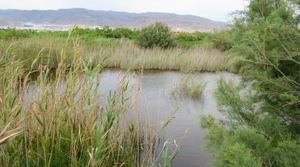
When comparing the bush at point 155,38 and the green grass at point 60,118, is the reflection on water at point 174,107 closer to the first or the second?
the green grass at point 60,118

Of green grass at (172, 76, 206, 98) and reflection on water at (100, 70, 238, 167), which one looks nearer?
reflection on water at (100, 70, 238, 167)

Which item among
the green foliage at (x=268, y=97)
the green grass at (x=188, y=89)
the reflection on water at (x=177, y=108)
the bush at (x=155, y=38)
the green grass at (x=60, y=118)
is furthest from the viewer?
the bush at (x=155, y=38)

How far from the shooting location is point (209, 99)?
8.95 m

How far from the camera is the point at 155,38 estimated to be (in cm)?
1675

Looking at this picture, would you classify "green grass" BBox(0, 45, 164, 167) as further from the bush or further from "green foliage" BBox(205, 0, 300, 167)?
the bush

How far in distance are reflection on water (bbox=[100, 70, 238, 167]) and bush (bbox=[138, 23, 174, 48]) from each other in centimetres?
410

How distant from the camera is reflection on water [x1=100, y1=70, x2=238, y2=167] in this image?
16.9 ft

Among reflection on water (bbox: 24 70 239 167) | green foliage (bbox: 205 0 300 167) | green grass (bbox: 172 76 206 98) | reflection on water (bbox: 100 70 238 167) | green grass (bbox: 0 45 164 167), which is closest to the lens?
green grass (bbox: 0 45 164 167)

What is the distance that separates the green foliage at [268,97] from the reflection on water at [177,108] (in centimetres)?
46

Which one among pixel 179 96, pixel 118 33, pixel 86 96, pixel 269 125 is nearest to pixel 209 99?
pixel 179 96

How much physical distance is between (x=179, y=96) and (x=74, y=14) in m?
116

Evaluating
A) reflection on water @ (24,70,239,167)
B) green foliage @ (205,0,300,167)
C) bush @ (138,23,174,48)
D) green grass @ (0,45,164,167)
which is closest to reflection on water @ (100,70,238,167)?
reflection on water @ (24,70,239,167)

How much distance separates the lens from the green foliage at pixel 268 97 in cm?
311

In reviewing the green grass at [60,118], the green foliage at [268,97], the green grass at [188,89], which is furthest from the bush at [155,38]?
the green grass at [60,118]
